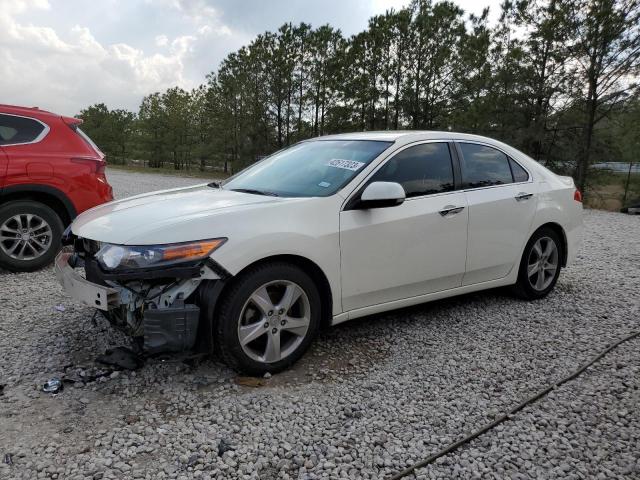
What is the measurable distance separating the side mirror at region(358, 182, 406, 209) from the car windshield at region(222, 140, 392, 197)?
0.22 metres

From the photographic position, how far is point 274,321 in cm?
311

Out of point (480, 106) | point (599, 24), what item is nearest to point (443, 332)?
point (599, 24)

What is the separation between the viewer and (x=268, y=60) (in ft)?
109

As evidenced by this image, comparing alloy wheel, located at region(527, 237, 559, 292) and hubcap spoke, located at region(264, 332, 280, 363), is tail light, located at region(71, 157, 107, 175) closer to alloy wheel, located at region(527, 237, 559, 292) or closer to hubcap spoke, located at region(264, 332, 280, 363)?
hubcap spoke, located at region(264, 332, 280, 363)

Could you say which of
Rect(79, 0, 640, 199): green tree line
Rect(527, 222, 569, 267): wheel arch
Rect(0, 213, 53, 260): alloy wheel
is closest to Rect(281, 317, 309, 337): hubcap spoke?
Rect(527, 222, 569, 267): wheel arch

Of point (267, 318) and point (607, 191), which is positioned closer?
point (267, 318)

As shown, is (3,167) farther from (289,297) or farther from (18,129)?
(289,297)

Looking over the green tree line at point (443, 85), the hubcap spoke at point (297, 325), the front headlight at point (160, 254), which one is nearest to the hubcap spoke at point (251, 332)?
the hubcap spoke at point (297, 325)

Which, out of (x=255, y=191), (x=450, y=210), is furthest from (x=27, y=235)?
(x=450, y=210)

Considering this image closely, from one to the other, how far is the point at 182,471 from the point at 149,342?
0.79 metres

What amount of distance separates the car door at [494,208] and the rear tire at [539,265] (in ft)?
0.63

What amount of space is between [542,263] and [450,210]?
1.53 m

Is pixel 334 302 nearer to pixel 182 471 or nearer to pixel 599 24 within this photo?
pixel 182 471

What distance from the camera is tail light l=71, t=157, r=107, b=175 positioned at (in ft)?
18.5
